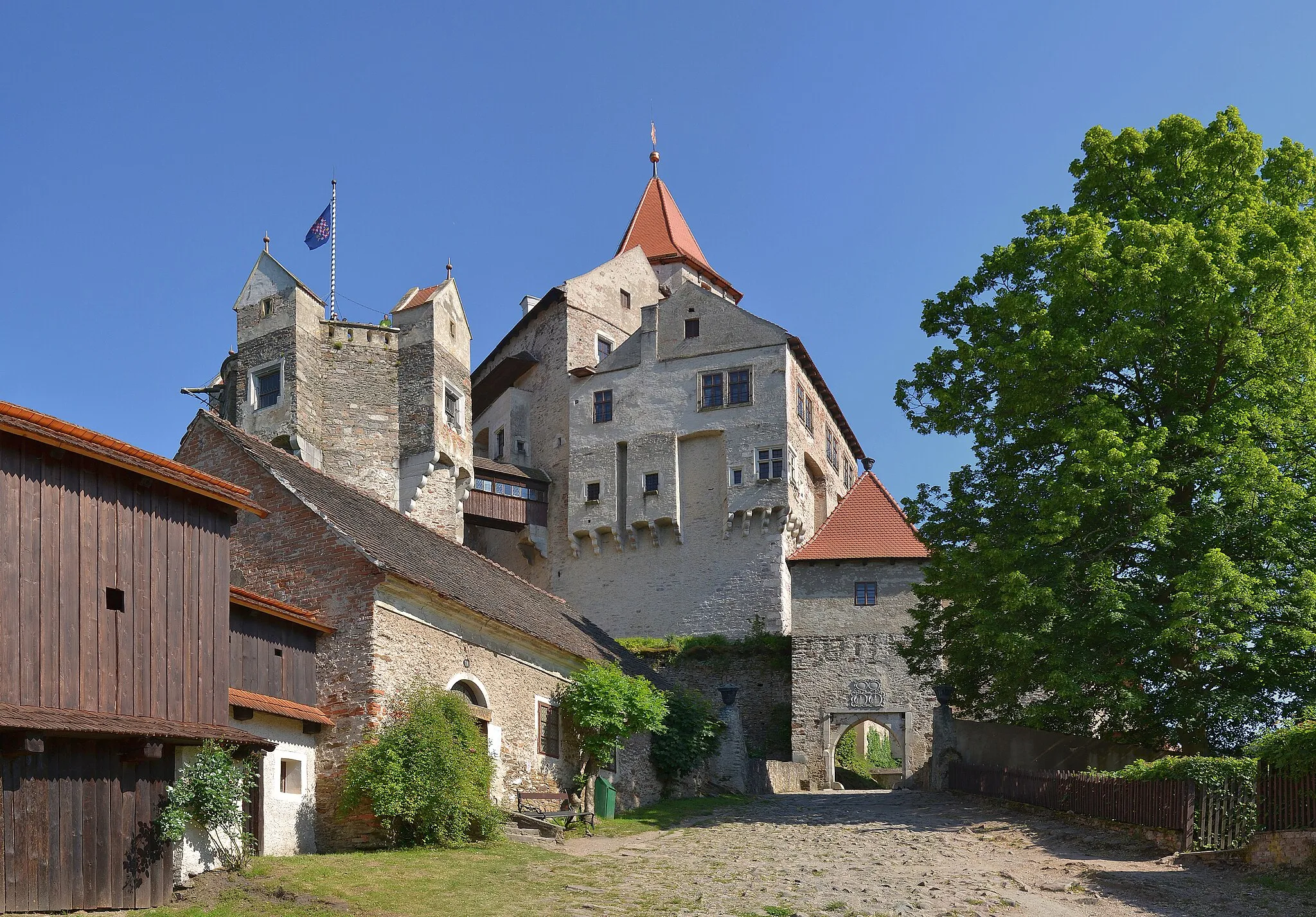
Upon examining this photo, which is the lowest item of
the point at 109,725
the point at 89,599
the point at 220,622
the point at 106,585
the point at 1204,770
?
the point at 1204,770

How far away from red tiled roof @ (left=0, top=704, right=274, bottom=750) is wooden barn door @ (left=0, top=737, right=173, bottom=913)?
11.3 inches

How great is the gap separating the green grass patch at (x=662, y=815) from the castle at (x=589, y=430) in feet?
56.7

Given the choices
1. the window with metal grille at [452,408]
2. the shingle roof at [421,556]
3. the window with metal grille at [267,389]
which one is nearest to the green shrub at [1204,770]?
the shingle roof at [421,556]

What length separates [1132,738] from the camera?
75.8ft

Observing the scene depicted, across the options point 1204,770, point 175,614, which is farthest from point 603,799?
point 175,614

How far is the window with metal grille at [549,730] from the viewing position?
79.7 ft

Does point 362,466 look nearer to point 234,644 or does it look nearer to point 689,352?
point 689,352

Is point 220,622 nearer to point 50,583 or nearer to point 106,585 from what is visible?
point 106,585

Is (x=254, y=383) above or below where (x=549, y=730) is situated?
above

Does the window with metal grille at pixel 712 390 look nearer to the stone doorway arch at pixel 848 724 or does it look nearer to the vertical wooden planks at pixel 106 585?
the stone doorway arch at pixel 848 724

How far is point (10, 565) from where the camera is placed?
1345 cm

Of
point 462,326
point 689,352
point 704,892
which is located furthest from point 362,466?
point 704,892

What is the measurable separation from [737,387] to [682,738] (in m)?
22.0

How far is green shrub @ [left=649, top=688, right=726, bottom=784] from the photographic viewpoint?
→ 29125mm
